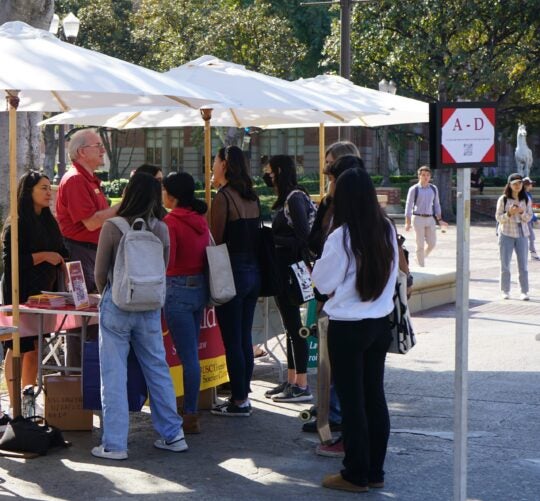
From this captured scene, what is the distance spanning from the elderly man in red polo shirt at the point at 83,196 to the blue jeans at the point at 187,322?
26.9 inches

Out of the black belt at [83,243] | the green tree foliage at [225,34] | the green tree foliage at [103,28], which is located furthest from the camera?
the green tree foliage at [103,28]

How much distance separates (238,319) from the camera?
317 inches

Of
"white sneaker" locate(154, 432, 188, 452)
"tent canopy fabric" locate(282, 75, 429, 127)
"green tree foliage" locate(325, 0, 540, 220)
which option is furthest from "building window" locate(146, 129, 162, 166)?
"white sneaker" locate(154, 432, 188, 452)

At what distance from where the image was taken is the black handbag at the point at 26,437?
22.5ft

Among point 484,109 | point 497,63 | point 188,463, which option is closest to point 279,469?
point 188,463

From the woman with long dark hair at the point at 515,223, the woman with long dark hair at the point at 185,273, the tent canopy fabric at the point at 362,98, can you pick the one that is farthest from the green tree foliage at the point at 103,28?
the woman with long dark hair at the point at 185,273

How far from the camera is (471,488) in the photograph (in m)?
6.34

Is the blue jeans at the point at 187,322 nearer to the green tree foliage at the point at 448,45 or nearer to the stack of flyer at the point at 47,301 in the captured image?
the stack of flyer at the point at 47,301

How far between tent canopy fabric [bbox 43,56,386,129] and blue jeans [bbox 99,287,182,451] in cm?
174

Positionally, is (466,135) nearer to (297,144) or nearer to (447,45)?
(447,45)

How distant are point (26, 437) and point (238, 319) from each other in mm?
1865

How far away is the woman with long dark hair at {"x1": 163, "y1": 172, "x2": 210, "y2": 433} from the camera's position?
743cm

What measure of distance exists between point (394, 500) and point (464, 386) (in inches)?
47.9

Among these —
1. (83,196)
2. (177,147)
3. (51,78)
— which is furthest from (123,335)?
(177,147)
